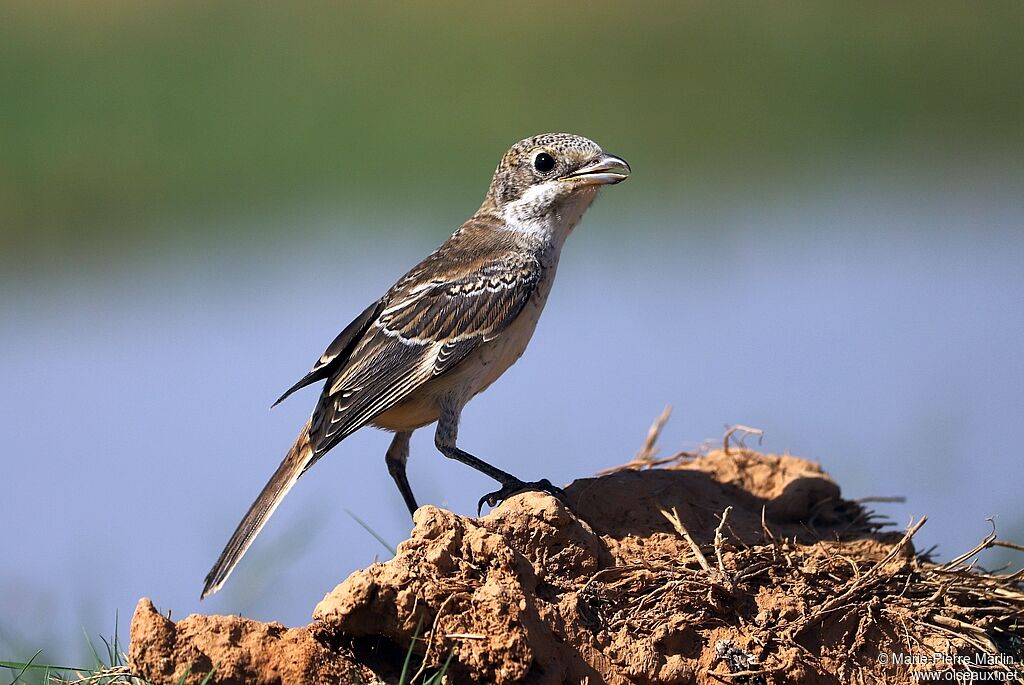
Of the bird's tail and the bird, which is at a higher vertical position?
the bird

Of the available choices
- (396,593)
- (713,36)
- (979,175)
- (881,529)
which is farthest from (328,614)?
(713,36)

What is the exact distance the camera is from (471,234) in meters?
8.88

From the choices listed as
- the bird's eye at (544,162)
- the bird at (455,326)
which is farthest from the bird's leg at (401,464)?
the bird's eye at (544,162)

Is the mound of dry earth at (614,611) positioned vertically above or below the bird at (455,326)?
below

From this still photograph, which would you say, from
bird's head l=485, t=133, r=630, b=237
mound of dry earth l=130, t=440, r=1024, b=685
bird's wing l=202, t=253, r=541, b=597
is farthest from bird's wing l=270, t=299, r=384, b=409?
mound of dry earth l=130, t=440, r=1024, b=685

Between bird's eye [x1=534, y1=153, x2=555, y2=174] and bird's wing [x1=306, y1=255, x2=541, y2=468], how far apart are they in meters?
0.58

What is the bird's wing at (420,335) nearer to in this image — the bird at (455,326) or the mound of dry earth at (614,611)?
the bird at (455,326)

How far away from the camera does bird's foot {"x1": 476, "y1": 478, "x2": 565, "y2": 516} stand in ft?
23.6

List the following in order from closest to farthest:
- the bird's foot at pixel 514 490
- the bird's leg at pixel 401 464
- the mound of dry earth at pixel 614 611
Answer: the mound of dry earth at pixel 614 611 → the bird's foot at pixel 514 490 → the bird's leg at pixel 401 464

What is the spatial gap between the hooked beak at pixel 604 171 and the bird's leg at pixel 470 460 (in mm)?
1498

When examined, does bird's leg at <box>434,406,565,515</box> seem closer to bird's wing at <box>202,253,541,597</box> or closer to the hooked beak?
bird's wing at <box>202,253,541,597</box>

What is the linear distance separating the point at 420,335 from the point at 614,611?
2483mm

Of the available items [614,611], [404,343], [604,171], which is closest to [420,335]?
[404,343]

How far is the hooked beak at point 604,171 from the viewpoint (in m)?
8.33
